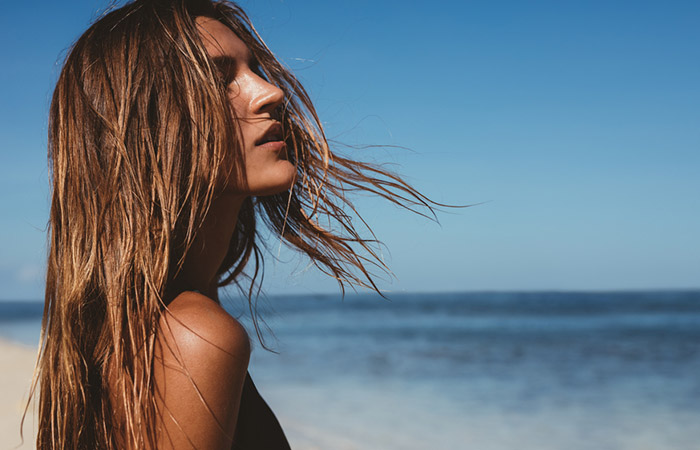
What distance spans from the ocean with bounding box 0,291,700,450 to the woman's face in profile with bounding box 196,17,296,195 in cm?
62

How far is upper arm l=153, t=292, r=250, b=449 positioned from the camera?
1.08 meters

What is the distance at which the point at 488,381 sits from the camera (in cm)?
1100

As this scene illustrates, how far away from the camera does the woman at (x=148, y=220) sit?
3.66 ft

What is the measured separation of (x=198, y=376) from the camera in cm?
108

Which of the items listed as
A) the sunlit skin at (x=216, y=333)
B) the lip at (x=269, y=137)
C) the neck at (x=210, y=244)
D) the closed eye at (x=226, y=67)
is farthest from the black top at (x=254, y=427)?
the closed eye at (x=226, y=67)

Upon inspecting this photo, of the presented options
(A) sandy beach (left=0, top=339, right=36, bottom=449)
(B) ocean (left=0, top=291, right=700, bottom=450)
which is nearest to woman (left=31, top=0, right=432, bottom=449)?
(B) ocean (left=0, top=291, right=700, bottom=450)

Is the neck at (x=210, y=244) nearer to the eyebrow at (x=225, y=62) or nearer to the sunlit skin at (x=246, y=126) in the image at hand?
the sunlit skin at (x=246, y=126)

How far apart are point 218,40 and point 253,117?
7.5 inches

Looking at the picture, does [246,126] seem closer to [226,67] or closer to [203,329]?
[226,67]

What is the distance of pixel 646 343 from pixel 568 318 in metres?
10.7

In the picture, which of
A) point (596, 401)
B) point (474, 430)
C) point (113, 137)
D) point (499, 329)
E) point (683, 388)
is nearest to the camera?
point (113, 137)

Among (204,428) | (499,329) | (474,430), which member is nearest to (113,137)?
(204,428)

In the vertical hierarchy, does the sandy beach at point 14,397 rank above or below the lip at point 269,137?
below

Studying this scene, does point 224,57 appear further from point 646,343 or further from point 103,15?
point 646,343
